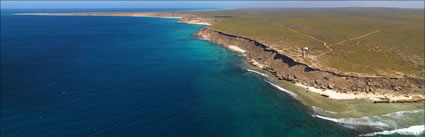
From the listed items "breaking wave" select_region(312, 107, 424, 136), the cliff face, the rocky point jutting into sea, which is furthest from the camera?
the cliff face

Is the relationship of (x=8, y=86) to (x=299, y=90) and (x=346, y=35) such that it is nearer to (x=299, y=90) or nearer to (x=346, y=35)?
(x=299, y=90)

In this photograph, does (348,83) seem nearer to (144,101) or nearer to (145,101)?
(145,101)

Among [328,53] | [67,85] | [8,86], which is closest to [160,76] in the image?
[67,85]

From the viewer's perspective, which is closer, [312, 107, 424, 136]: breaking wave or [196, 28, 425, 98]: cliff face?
[312, 107, 424, 136]: breaking wave

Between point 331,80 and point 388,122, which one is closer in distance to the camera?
point 388,122

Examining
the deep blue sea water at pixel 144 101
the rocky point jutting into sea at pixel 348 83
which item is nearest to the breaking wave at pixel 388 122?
the deep blue sea water at pixel 144 101

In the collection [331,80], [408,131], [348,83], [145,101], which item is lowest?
[408,131]

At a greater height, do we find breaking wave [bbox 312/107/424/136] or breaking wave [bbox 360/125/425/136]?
breaking wave [bbox 312/107/424/136]

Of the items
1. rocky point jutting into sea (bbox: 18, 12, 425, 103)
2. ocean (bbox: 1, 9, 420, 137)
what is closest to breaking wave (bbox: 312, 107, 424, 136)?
ocean (bbox: 1, 9, 420, 137)

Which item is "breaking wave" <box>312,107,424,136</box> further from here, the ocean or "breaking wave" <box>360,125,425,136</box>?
the ocean

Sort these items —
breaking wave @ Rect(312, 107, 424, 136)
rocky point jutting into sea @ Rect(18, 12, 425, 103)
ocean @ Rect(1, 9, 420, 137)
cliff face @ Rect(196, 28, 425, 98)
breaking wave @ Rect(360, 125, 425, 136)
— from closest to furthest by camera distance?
ocean @ Rect(1, 9, 420, 137) → breaking wave @ Rect(360, 125, 425, 136) → breaking wave @ Rect(312, 107, 424, 136) → rocky point jutting into sea @ Rect(18, 12, 425, 103) → cliff face @ Rect(196, 28, 425, 98)

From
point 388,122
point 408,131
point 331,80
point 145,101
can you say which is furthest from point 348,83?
point 145,101
